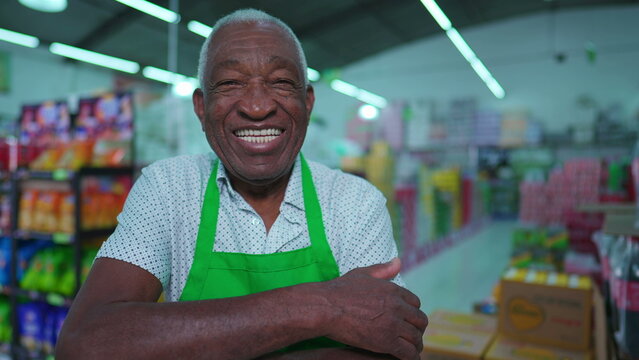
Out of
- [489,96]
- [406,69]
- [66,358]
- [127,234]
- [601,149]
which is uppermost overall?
[406,69]

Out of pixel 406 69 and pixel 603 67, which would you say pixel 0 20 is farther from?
pixel 603 67

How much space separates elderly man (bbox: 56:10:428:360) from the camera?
0.89 m

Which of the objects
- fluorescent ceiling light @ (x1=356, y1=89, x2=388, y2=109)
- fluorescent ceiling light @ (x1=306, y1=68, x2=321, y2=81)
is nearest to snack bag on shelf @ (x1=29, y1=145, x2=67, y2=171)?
fluorescent ceiling light @ (x1=306, y1=68, x2=321, y2=81)

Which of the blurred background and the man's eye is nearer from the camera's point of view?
the man's eye

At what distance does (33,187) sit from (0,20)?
1730mm

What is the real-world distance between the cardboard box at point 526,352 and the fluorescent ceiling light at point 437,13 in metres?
2.23

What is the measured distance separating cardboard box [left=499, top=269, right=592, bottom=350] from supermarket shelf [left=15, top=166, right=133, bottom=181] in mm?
2762

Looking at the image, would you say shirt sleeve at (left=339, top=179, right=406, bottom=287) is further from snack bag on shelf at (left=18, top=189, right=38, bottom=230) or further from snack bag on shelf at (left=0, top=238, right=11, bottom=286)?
snack bag on shelf at (left=0, top=238, right=11, bottom=286)

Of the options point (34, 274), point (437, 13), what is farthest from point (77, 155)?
point (437, 13)

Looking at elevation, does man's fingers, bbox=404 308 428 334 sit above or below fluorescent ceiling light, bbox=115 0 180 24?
below

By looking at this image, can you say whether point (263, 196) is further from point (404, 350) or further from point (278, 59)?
point (404, 350)

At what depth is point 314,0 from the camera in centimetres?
274

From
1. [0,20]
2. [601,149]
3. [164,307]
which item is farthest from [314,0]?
[601,149]

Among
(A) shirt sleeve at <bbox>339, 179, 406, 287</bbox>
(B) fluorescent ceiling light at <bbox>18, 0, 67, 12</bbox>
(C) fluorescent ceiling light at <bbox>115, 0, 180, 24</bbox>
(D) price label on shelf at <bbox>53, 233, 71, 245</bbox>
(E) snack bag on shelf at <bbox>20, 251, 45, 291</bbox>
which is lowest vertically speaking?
(E) snack bag on shelf at <bbox>20, 251, 45, 291</bbox>
